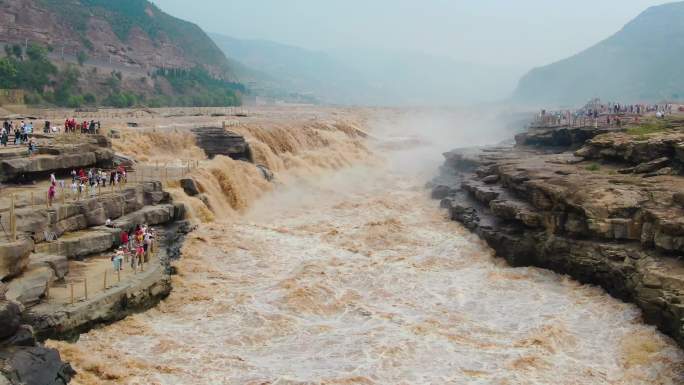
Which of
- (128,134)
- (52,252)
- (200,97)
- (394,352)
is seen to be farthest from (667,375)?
(200,97)

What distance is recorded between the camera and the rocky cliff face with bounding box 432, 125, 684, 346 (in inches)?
744

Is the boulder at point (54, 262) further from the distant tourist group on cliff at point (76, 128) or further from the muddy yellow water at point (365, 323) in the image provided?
the distant tourist group on cliff at point (76, 128)

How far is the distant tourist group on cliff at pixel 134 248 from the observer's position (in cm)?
1862

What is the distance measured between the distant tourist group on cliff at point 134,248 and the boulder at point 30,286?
2296 mm

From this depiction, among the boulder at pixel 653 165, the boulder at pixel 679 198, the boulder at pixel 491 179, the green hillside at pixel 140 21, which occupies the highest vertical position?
the green hillside at pixel 140 21

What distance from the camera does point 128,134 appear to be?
34.8 meters

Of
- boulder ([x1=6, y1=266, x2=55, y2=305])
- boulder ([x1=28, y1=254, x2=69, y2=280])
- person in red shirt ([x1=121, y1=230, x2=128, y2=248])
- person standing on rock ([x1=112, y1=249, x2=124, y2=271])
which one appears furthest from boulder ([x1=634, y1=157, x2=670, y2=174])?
boulder ([x1=6, y1=266, x2=55, y2=305])

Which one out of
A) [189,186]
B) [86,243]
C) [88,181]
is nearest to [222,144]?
[189,186]

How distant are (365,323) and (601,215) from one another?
32.0ft

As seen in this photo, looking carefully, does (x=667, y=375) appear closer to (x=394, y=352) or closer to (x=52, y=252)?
(x=394, y=352)

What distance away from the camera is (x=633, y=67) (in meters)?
164

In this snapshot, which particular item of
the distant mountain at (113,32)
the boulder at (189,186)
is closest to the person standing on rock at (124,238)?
the boulder at (189,186)

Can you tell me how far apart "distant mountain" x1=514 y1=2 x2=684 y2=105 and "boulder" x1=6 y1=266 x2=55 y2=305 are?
135 meters

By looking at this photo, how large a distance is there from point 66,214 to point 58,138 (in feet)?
28.4
